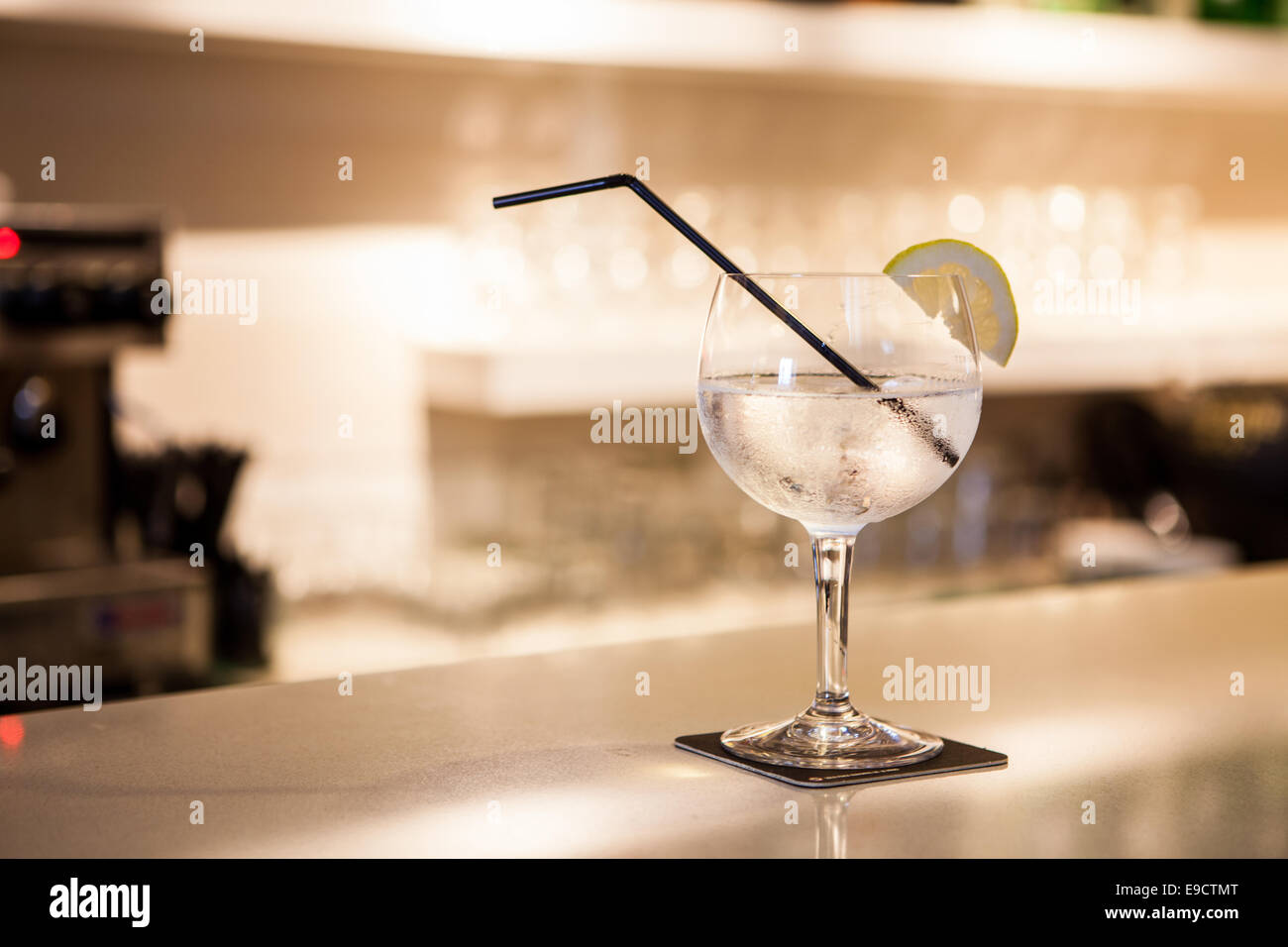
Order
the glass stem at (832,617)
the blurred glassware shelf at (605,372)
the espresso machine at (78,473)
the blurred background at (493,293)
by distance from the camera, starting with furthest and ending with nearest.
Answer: the blurred glassware shelf at (605,372)
the blurred background at (493,293)
the espresso machine at (78,473)
the glass stem at (832,617)

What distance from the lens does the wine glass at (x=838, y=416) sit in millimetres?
624

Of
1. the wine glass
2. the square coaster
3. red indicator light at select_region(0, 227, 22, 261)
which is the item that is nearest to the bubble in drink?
the wine glass

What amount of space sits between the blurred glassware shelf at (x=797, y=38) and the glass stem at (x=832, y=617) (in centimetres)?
132

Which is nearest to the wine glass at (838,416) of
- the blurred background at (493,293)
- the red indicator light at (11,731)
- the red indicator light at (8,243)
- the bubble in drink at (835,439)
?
the bubble in drink at (835,439)

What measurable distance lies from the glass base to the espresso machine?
50.5 inches

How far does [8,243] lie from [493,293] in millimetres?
641

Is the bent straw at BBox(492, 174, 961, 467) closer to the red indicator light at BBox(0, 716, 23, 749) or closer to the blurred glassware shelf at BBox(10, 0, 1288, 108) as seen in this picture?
the red indicator light at BBox(0, 716, 23, 749)

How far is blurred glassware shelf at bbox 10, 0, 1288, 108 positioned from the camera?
1.80 meters

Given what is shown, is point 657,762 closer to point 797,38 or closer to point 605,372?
point 605,372

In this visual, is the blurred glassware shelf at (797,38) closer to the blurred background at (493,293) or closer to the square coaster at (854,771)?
the blurred background at (493,293)

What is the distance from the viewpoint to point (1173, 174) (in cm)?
306
